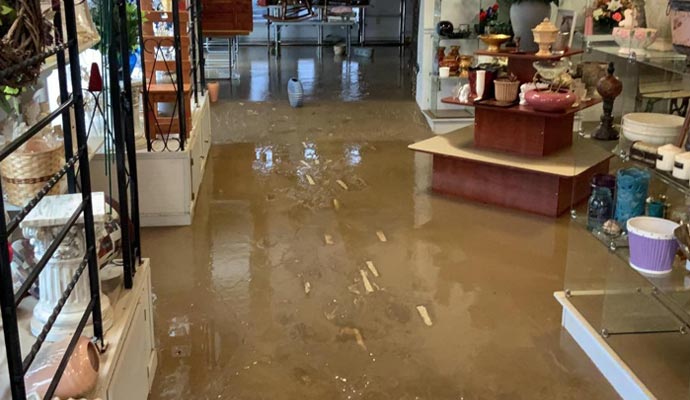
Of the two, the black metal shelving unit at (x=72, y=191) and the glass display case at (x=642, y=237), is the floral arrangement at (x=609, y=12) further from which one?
the black metal shelving unit at (x=72, y=191)

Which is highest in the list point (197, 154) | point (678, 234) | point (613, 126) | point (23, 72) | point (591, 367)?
point (23, 72)

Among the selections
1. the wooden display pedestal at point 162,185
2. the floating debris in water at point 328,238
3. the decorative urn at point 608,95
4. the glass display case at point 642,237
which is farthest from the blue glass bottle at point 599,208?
the wooden display pedestal at point 162,185

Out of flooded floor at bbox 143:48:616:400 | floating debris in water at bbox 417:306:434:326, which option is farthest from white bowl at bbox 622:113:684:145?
floating debris in water at bbox 417:306:434:326

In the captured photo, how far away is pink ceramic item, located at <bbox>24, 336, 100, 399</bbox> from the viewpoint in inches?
73.3

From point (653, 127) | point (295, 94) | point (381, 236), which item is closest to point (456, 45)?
point (295, 94)

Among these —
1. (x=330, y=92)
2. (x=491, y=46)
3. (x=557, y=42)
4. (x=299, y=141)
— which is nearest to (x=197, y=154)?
(x=299, y=141)

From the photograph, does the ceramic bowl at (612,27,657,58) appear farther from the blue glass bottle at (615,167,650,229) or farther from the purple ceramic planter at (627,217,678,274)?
the purple ceramic planter at (627,217,678,274)

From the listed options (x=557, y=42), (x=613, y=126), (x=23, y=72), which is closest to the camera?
(x=23, y=72)

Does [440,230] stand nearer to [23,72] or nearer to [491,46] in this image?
[491,46]

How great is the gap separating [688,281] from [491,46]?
8.72 feet

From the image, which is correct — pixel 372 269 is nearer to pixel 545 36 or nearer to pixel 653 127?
pixel 653 127

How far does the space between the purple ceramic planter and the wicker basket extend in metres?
2.04

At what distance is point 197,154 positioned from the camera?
4992mm

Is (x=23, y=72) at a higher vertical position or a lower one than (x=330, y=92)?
higher
